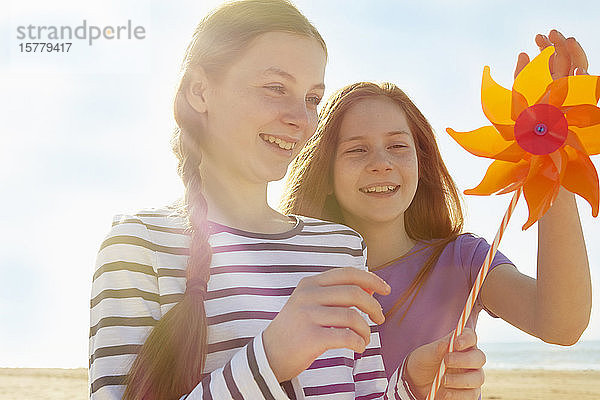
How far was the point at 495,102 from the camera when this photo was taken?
1644 millimetres

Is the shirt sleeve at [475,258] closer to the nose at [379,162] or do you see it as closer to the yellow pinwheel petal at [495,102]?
the nose at [379,162]

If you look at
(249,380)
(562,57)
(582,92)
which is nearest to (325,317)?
(249,380)

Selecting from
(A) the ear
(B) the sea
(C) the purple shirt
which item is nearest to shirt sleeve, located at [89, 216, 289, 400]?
(A) the ear

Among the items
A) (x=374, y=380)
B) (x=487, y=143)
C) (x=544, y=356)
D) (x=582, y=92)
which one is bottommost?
(x=544, y=356)

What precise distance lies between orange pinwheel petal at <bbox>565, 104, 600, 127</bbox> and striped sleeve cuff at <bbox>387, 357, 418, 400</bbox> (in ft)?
2.31

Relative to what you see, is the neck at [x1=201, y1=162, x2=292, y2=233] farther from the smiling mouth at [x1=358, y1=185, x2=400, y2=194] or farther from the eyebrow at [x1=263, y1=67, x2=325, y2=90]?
the smiling mouth at [x1=358, y1=185, x2=400, y2=194]

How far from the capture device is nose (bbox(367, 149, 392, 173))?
2482mm

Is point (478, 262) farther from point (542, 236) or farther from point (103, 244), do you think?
point (103, 244)

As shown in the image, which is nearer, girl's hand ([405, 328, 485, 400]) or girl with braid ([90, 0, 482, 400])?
girl with braid ([90, 0, 482, 400])

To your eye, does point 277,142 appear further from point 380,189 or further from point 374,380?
point 380,189

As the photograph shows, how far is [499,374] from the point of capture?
15.8m

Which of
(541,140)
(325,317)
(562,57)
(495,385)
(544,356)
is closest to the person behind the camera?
(325,317)

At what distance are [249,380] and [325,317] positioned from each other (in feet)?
0.62

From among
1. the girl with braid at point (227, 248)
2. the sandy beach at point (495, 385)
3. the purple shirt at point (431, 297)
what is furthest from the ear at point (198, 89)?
the sandy beach at point (495, 385)
